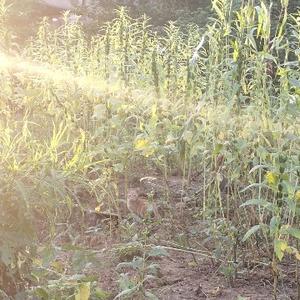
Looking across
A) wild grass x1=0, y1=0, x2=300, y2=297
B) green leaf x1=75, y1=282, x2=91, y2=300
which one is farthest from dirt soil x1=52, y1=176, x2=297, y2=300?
green leaf x1=75, y1=282, x2=91, y2=300

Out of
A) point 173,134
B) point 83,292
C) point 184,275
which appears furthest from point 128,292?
point 173,134

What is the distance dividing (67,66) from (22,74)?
786 millimetres

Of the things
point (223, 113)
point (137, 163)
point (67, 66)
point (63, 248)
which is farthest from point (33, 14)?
point (63, 248)

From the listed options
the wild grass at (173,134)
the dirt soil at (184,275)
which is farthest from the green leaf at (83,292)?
the dirt soil at (184,275)

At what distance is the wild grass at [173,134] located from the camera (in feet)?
7.09

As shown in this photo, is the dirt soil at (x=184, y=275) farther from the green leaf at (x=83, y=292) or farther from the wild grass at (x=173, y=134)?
the green leaf at (x=83, y=292)

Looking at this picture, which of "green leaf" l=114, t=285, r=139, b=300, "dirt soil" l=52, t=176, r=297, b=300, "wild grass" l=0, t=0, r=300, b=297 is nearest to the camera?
"wild grass" l=0, t=0, r=300, b=297

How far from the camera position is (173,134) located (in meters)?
4.02

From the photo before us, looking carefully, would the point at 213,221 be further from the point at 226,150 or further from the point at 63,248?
the point at 63,248

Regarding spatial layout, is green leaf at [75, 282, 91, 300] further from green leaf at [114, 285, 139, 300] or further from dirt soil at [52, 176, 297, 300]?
dirt soil at [52, 176, 297, 300]

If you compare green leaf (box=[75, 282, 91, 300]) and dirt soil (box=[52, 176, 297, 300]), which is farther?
dirt soil (box=[52, 176, 297, 300])

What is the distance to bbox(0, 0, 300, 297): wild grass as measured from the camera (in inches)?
85.1

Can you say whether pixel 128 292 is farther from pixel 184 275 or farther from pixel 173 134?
pixel 173 134

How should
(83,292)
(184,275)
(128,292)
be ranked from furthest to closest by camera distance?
(184,275) → (128,292) → (83,292)
